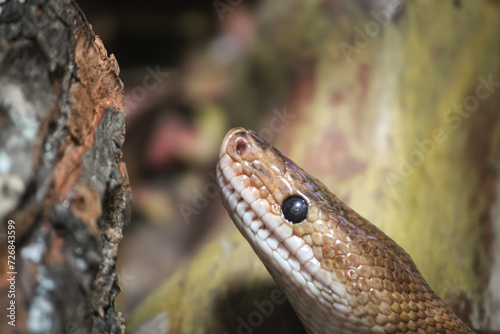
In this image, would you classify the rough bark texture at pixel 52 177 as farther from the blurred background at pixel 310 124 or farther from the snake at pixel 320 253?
the blurred background at pixel 310 124

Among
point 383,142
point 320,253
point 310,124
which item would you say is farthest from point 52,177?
point 383,142

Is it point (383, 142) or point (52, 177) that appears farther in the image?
point (383, 142)

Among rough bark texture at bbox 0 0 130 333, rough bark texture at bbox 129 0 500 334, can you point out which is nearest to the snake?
rough bark texture at bbox 129 0 500 334

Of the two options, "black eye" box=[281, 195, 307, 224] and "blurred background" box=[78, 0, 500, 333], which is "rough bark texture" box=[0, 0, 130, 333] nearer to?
"black eye" box=[281, 195, 307, 224]

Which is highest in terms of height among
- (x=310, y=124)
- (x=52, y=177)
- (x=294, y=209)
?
(x=52, y=177)

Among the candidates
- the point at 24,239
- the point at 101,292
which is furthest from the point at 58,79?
the point at 101,292

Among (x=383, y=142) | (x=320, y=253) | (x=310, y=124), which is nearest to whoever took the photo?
(x=320, y=253)

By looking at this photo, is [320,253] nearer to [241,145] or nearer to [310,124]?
[241,145]
